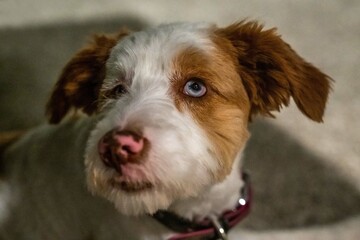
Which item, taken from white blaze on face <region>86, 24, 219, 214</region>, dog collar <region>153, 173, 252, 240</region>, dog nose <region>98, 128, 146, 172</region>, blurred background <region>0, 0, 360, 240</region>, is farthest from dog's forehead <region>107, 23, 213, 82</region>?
blurred background <region>0, 0, 360, 240</region>

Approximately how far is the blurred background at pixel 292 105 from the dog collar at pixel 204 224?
0.66 feet

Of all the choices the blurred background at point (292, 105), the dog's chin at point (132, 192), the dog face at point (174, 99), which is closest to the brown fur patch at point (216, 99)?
the dog face at point (174, 99)

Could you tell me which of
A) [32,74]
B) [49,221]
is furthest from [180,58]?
[32,74]

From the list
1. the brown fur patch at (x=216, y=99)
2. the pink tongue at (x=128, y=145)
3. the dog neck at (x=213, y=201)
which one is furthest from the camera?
the dog neck at (x=213, y=201)

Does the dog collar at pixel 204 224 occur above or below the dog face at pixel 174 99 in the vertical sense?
below

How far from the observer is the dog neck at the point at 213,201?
122cm

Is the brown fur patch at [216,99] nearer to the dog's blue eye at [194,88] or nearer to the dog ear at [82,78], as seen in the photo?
the dog's blue eye at [194,88]

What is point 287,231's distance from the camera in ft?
5.10

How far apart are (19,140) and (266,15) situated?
3.74 feet

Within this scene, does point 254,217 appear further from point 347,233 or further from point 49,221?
point 49,221

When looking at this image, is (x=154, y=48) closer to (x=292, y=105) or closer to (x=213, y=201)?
(x=213, y=201)

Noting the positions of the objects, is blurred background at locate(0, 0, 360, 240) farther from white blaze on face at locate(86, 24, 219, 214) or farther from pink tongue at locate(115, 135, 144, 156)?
pink tongue at locate(115, 135, 144, 156)

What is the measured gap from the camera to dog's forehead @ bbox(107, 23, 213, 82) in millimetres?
1085

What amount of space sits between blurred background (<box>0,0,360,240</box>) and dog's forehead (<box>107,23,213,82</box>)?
586 mm
